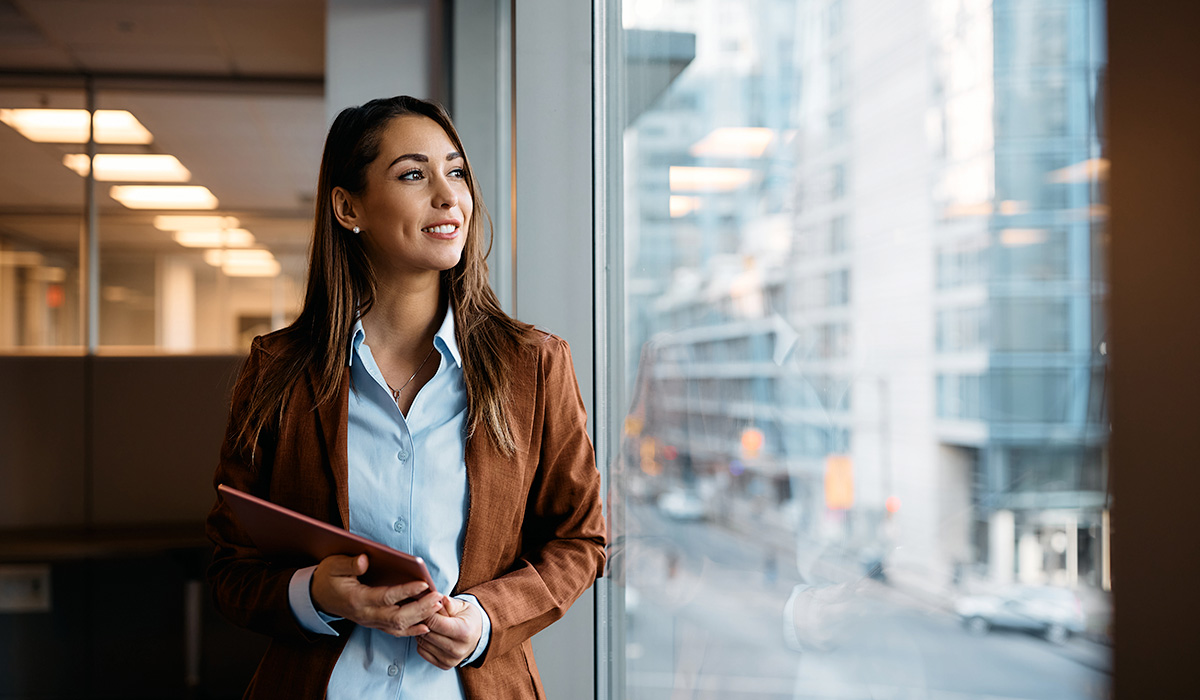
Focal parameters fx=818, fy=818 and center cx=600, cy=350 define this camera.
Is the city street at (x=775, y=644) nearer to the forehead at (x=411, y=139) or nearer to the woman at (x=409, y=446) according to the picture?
the woman at (x=409, y=446)

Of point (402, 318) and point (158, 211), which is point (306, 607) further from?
point (158, 211)

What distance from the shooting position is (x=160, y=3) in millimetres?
3686

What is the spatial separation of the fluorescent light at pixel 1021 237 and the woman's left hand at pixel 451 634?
74 centimetres

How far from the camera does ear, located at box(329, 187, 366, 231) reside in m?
1.23

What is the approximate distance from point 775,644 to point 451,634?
382 mm

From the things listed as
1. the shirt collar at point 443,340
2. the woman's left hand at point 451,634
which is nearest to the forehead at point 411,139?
the shirt collar at point 443,340

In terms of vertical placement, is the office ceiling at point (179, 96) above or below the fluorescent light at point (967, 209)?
above

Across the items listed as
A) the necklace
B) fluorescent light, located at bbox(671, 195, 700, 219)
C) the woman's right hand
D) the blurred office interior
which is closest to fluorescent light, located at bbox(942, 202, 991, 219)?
the blurred office interior

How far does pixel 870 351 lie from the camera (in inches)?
28.0

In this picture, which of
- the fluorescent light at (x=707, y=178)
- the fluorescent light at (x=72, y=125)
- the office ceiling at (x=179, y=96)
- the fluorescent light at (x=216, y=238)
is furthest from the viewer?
the fluorescent light at (x=216, y=238)

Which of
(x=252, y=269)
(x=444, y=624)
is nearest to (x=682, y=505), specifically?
(x=444, y=624)

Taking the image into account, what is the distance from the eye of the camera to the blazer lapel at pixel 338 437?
1.09 meters

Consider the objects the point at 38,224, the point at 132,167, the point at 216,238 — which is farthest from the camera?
the point at 216,238

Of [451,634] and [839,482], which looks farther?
[451,634]
